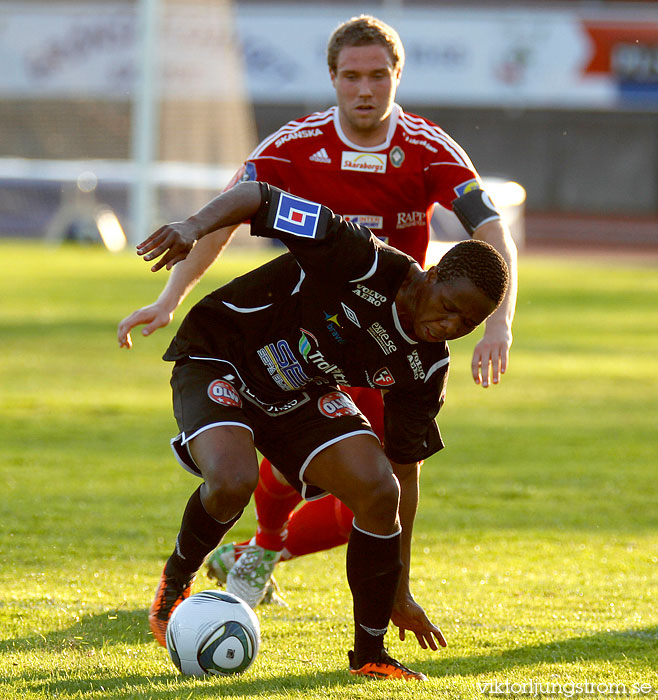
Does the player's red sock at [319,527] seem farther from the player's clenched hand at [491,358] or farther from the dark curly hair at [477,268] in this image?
the dark curly hair at [477,268]

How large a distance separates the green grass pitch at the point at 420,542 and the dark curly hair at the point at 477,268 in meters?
1.19

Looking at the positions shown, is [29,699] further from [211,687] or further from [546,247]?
[546,247]

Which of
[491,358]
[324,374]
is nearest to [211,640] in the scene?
[324,374]

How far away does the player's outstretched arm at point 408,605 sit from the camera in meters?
4.08

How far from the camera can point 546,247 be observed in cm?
3200

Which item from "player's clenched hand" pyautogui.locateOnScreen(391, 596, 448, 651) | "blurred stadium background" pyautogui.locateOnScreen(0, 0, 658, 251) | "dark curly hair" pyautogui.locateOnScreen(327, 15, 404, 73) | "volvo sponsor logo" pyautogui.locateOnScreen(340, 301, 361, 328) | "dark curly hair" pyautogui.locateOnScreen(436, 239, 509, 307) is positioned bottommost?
"blurred stadium background" pyautogui.locateOnScreen(0, 0, 658, 251)

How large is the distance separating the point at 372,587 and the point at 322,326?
32.8 inches

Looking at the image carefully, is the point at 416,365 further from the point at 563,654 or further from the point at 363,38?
the point at 363,38

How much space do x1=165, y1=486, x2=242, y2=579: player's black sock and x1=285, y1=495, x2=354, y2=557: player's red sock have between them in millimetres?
802

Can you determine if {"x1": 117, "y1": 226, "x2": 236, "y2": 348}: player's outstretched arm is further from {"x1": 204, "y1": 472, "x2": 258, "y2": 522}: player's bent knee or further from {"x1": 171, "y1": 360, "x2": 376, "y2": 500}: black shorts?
{"x1": 204, "y1": 472, "x2": 258, "y2": 522}: player's bent knee

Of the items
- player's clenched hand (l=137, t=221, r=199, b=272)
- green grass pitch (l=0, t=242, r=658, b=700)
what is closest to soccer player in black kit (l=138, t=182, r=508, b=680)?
player's clenched hand (l=137, t=221, r=199, b=272)

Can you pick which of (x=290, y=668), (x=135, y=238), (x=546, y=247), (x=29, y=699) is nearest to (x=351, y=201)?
(x=290, y=668)

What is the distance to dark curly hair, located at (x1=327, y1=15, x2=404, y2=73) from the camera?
456 centimetres

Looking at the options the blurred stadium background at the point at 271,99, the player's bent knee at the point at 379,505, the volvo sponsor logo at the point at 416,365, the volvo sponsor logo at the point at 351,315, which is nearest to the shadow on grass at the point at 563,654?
the player's bent knee at the point at 379,505
